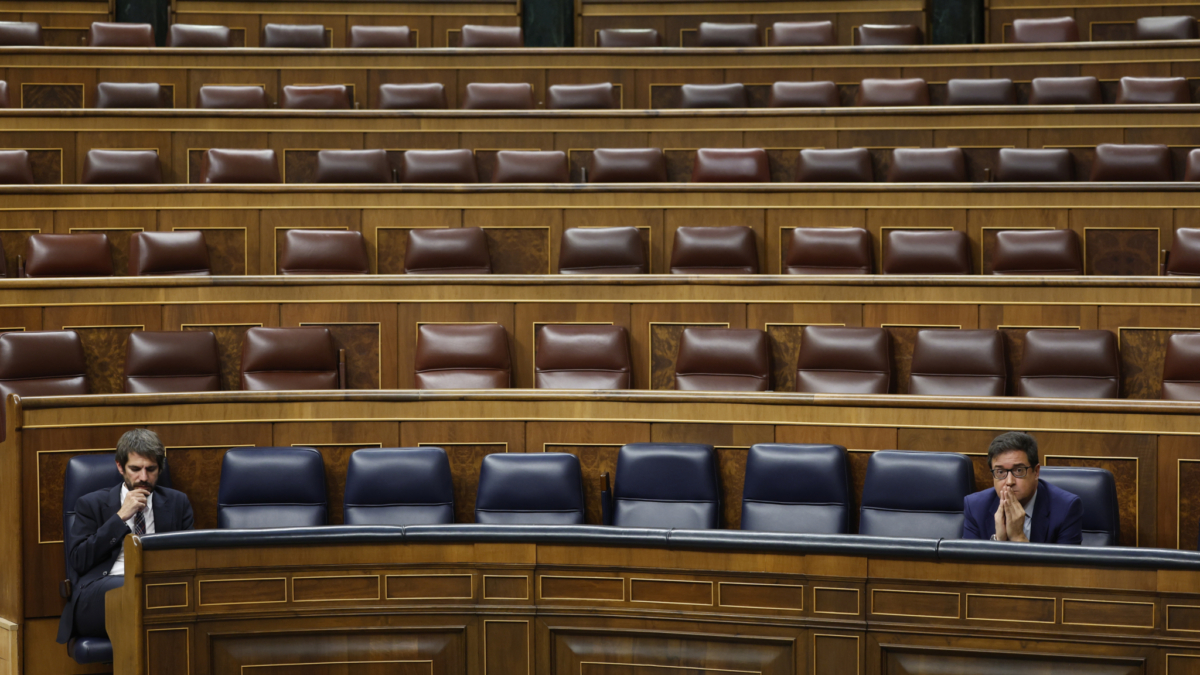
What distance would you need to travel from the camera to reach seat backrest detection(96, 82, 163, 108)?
300cm

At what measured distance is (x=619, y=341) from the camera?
6.74 feet

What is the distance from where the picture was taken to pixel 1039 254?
226 cm

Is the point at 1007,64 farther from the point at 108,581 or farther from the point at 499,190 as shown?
the point at 108,581

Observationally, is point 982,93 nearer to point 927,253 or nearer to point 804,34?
point 804,34

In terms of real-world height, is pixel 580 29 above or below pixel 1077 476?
above

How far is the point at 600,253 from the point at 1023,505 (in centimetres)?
114

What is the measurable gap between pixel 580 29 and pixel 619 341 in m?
2.03

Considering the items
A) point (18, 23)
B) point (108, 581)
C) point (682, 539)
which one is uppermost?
point (18, 23)

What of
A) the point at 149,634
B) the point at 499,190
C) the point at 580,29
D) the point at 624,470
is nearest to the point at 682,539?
the point at 624,470

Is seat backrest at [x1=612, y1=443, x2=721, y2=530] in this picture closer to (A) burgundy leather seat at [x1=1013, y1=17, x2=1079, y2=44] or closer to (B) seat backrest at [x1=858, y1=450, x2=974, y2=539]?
(B) seat backrest at [x1=858, y1=450, x2=974, y2=539]

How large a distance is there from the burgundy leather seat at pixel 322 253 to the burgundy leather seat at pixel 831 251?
92 centimetres

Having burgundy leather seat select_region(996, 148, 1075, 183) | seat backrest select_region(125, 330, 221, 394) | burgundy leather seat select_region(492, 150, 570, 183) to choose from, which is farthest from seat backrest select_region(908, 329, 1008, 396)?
seat backrest select_region(125, 330, 221, 394)

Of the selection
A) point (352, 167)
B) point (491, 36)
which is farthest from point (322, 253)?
point (491, 36)

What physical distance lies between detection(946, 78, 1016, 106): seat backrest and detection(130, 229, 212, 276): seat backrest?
1946mm
